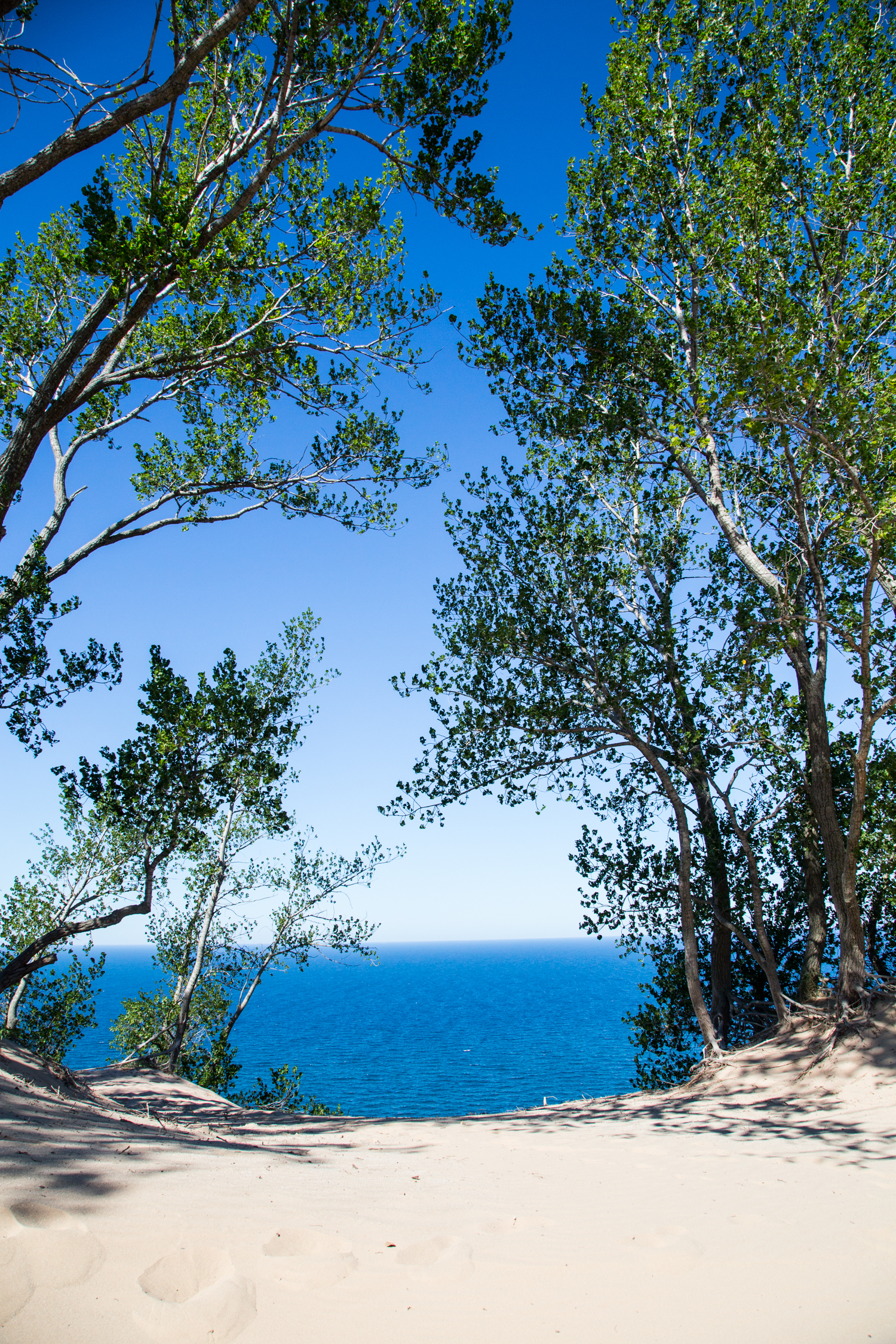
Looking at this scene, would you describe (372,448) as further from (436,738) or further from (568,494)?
(436,738)

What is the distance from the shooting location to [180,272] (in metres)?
7.86

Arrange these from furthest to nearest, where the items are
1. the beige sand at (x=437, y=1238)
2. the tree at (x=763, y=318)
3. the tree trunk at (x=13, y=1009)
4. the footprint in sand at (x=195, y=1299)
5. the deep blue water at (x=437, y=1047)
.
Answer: the deep blue water at (x=437, y=1047)
the tree trunk at (x=13, y=1009)
the tree at (x=763, y=318)
the beige sand at (x=437, y=1238)
the footprint in sand at (x=195, y=1299)

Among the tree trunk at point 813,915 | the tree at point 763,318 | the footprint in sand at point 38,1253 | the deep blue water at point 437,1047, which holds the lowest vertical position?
the deep blue water at point 437,1047

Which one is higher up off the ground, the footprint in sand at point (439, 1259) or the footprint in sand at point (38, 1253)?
the footprint in sand at point (38, 1253)

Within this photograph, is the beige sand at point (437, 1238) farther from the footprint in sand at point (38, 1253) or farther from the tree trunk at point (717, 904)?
the tree trunk at point (717, 904)

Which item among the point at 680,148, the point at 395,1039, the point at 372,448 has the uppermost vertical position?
the point at 680,148

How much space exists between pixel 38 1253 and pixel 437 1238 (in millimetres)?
2091

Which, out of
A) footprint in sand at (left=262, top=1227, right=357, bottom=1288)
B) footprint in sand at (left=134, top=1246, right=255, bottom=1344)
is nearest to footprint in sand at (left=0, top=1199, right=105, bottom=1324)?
footprint in sand at (left=134, top=1246, right=255, bottom=1344)

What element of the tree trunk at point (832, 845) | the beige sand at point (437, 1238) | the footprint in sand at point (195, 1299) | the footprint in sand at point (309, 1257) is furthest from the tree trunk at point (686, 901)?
the footprint in sand at point (195, 1299)

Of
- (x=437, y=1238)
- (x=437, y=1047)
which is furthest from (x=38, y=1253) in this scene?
(x=437, y=1047)

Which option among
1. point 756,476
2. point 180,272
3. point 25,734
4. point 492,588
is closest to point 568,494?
point 492,588

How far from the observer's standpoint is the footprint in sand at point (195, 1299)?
2729mm

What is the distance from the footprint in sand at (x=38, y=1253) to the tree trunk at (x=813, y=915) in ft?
40.5

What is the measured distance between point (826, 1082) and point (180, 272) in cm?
1349
